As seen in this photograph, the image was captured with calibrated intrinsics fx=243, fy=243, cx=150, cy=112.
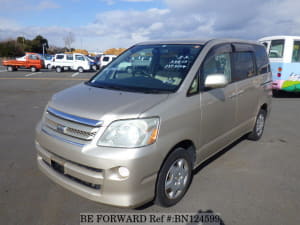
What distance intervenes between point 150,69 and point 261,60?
2667mm

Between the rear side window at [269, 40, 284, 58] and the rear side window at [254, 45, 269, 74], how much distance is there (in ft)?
18.5

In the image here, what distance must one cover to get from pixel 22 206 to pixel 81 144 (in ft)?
3.90

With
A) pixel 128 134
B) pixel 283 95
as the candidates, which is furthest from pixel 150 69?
pixel 283 95

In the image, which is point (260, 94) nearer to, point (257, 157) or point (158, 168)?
point (257, 157)

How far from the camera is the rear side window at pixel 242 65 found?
3.77 meters

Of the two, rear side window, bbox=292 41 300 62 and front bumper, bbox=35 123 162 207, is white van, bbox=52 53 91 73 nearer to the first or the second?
rear side window, bbox=292 41 300 62

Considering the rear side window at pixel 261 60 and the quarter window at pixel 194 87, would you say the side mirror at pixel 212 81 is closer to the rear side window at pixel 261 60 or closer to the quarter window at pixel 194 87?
the quarter window at pixel 194 87

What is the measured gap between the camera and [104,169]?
7.32 ft

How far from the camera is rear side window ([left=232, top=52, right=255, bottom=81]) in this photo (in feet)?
12.4

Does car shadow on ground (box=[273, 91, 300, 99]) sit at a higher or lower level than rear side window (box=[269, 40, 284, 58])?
lower

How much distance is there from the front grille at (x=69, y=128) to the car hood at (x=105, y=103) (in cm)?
9

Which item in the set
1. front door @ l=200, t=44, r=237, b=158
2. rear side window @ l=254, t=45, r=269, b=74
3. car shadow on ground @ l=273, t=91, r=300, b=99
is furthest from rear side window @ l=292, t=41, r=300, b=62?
front door @ l=200, t=44, r=237, b=158

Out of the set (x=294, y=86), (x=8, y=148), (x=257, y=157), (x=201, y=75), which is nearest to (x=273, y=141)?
(x=257, y=157)

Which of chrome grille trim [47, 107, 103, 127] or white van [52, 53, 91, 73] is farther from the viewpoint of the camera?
white van [52, 53, 91, 73]
